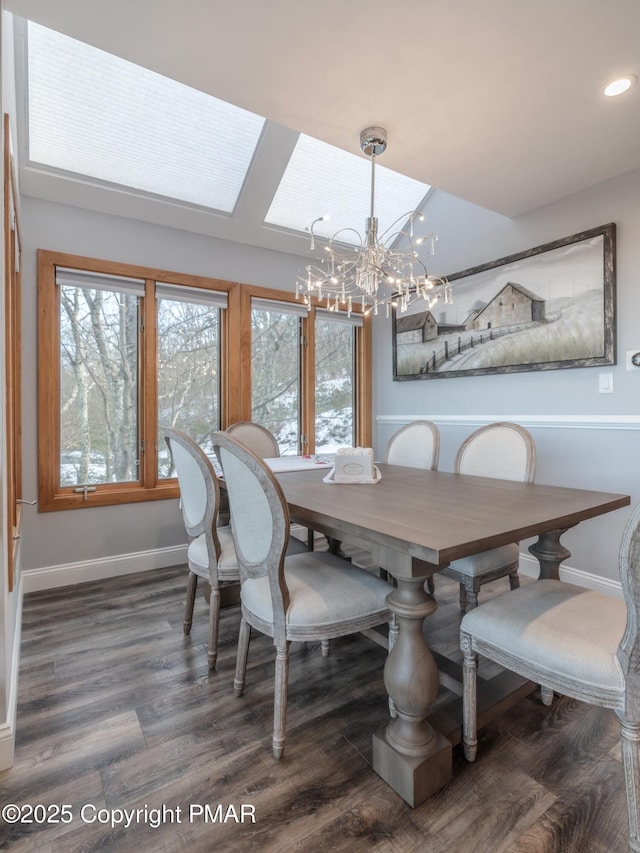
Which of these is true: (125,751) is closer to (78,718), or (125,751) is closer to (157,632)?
(78,718)

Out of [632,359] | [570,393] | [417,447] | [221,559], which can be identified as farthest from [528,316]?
[221,559]

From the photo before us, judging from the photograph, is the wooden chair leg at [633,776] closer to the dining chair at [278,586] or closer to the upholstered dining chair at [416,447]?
the dining chair at [278,586]

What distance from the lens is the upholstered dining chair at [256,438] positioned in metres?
3.19

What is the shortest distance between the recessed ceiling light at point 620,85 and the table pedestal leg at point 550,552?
6.35 feet

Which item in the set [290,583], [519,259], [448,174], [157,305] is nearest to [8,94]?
[157,305]

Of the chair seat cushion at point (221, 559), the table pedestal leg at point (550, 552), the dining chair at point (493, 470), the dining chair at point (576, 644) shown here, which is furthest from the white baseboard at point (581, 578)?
the chair seat cushion at point (221, 559)

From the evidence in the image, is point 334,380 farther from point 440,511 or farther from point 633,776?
point 633,776

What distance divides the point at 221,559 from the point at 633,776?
154 cm

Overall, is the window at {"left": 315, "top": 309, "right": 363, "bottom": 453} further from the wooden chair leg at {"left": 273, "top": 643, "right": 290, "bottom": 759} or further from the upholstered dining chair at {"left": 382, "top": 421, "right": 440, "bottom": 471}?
the wooden chair leg at {"left": 273, "top": 643, "right": 290, "bottom": 759}

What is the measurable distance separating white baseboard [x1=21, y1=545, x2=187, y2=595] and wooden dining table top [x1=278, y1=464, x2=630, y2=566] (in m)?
1.59

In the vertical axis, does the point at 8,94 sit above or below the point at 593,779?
above

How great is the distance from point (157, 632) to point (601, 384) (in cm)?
295

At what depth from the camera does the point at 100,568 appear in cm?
296

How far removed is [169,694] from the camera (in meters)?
1.74
